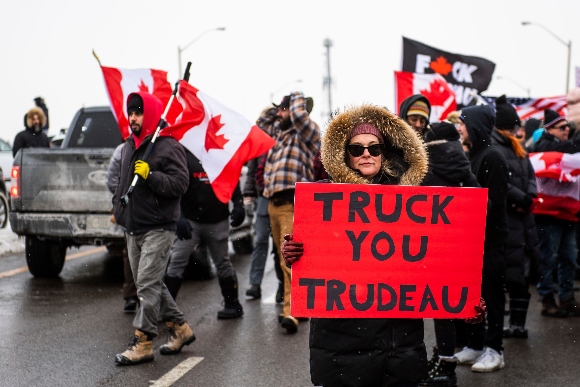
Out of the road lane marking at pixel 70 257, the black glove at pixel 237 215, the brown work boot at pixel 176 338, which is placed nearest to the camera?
the brown work boot at pixel 176 338

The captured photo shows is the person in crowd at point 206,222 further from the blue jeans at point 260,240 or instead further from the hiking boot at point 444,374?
the hiking boot at point 444,374

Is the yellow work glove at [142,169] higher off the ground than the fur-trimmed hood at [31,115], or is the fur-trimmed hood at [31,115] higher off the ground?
the yellow work glove at [142,169]

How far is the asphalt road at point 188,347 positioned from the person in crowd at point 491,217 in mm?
189

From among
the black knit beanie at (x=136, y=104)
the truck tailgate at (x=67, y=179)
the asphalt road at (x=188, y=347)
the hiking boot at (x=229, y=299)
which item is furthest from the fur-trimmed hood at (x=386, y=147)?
the truck tailgate at (x=67, y=179)

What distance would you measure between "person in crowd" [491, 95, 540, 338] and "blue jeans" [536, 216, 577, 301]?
1157 mm

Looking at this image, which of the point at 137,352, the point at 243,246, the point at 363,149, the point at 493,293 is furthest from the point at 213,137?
the point at 243,246

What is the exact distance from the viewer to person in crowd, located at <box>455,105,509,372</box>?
20.2ft

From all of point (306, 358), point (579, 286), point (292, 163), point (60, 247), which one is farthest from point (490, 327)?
point (60, 247)

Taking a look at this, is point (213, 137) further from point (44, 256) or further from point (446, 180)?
point (44, 256)

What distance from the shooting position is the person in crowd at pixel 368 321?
11.3 ft

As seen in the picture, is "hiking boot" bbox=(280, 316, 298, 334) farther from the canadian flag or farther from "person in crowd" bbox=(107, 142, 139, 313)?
the canadian flag

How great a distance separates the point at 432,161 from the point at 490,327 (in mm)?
1462

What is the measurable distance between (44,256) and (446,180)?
615cm

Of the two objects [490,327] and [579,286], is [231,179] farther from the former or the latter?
[579,286]
